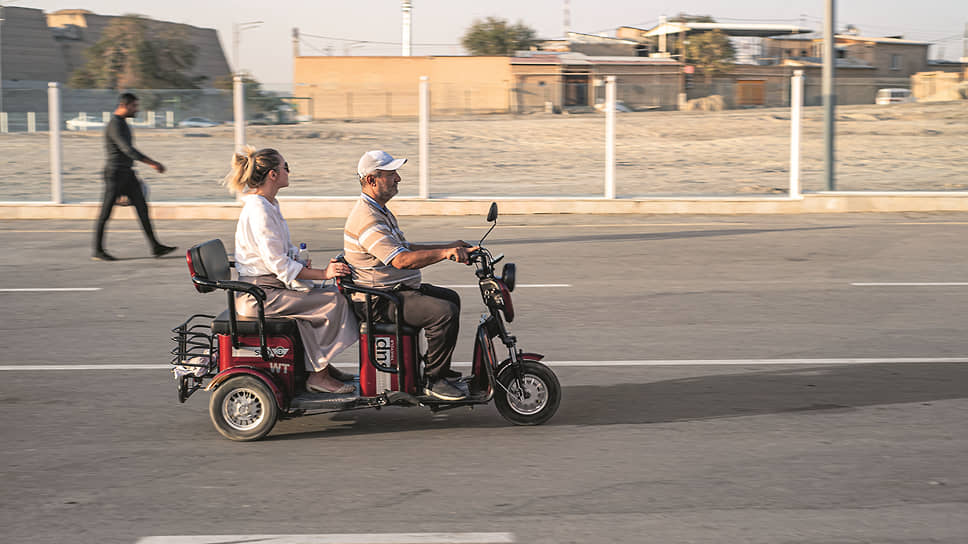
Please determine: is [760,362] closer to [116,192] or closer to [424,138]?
[116,192]

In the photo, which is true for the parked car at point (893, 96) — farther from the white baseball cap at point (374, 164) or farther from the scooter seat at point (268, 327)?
the scooter seat at point (268, 327)

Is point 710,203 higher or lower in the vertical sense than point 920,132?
lower

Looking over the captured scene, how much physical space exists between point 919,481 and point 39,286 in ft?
28.9

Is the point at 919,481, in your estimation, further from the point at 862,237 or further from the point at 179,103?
the point at 179,103

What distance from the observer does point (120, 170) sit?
496 inches

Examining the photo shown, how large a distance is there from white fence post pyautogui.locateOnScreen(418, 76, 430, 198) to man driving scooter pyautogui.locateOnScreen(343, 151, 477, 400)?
12262mm

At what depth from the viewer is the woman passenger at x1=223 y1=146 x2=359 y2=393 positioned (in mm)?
5605

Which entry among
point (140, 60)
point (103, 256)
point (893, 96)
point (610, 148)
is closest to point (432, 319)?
point (103, 256)

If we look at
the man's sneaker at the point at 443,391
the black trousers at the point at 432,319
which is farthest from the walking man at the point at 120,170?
the man's sneaker at the point at 443,391

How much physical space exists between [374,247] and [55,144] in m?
14.3

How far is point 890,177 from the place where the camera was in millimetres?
19234

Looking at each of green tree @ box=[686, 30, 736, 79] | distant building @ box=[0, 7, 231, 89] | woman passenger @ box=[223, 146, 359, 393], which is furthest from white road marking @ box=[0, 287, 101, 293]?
distant building @ box=[0, 7, 231, 89]

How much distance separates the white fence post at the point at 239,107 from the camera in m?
18.0

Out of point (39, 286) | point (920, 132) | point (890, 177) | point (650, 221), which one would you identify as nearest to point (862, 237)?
point (650, 221)
